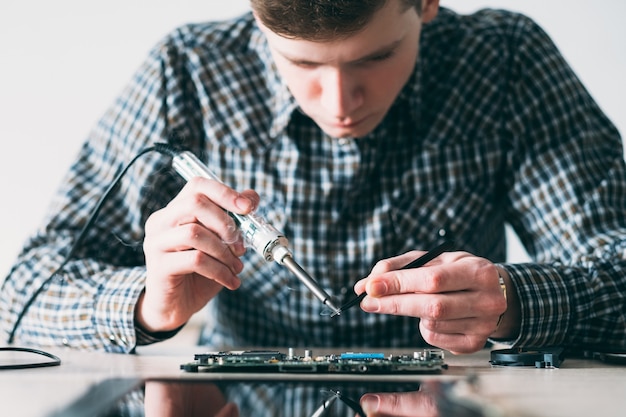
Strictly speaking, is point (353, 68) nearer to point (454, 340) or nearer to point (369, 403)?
point (454, 340)

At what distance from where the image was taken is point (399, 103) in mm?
1331

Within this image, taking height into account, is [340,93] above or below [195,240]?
above

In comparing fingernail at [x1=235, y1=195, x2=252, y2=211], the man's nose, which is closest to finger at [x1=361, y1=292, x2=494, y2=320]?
fingernail at [x1=235, y1=195, x2=252, y2=211]

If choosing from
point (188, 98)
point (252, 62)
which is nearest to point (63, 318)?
point (188, 98)

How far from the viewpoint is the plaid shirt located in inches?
49.5

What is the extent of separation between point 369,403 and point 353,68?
1.82 feet

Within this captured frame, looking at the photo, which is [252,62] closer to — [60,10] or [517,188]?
[517,188]

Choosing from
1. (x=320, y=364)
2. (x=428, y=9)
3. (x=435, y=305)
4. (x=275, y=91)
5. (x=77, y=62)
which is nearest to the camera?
(x=320, y=364)

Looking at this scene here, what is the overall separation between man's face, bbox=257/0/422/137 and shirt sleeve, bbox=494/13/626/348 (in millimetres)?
328

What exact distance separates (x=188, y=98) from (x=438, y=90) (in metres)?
0.44

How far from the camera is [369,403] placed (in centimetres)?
58

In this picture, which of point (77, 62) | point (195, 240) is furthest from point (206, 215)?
point (77, 62)

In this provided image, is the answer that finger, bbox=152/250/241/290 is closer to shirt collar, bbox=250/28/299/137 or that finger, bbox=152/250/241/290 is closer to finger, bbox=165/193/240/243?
finger, bbox=165/193/240/243

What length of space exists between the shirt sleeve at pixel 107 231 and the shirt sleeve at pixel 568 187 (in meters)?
0.58
